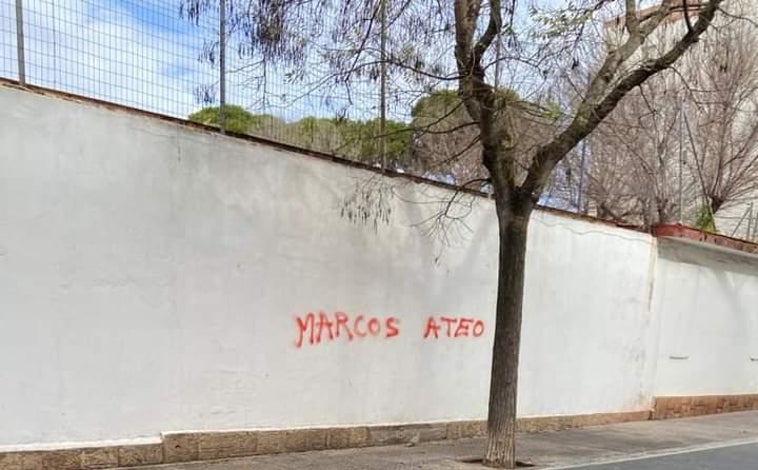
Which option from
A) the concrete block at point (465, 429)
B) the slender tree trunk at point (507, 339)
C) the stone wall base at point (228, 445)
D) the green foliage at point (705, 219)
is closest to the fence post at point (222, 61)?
the slender tree trunk at point (507, 339)

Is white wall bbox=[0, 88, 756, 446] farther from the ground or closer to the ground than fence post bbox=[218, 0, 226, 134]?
closer to the ground

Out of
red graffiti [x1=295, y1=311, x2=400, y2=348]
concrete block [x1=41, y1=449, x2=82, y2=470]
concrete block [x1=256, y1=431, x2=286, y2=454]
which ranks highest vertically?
red graffiti [x1=295, y1=311, x2=400, y2=348]

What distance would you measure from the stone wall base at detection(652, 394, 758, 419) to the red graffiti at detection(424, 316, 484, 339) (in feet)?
17.1

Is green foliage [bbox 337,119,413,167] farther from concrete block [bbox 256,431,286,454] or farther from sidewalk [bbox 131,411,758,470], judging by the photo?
sidewalk [bbox 131,411,758,470]

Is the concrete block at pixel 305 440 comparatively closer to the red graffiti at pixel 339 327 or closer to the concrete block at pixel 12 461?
the red graffiti at pixel 339 327

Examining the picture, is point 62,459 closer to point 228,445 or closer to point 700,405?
point 228,445

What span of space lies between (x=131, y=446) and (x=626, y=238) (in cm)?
902

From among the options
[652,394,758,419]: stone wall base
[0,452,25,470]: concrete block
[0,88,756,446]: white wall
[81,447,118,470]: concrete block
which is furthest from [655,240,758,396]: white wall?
[0,452,25,470]: concrete block

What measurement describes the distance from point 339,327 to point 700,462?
193 inches

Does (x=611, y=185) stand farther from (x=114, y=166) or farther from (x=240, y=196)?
(x=114, y=166)

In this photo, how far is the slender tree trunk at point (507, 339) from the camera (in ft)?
25.4

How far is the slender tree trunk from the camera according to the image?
25.4ft

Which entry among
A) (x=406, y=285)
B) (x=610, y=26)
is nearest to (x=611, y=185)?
(x=610, y=26)

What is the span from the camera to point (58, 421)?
6.34 meters
